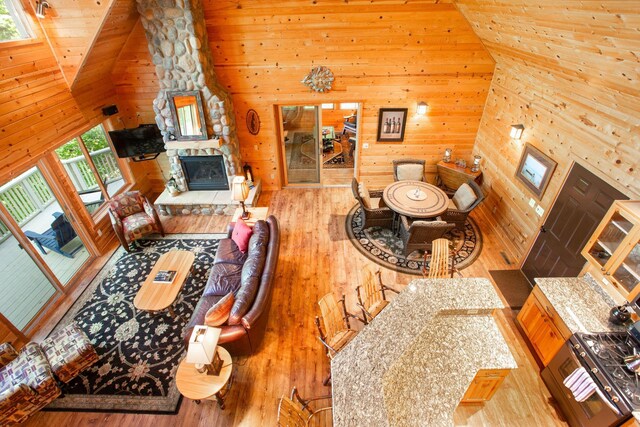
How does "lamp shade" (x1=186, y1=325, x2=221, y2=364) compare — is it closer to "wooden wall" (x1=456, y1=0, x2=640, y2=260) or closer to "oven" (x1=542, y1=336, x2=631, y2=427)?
"oven" (x1=542, y1=336, x2=631, y2=427)

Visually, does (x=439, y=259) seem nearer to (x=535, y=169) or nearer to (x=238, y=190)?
(x=535, y=169)

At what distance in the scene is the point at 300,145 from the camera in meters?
9.20

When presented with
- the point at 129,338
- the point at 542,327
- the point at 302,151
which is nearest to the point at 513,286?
the point at 542,327

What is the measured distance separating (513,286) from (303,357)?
3.65 metres

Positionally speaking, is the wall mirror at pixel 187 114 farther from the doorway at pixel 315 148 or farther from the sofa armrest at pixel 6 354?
the sofa armrest at pixel 6 354

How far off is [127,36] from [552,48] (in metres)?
7.01

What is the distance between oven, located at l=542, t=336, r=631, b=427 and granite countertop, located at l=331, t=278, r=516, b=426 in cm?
82

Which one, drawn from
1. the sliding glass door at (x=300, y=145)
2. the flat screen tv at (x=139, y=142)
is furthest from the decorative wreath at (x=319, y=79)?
the flat screen tv at (x=139, y=142)

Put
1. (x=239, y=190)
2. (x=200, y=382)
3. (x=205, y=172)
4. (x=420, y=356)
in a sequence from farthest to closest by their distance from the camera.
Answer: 1. (x=205, y=172)
2. (x=239, y=190)
3. (x=200, y=382)
4. (x=420, y=356)

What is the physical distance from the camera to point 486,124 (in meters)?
6.68

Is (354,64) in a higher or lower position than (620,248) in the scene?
higher

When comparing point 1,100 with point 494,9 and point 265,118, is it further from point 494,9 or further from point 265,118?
point 494,9

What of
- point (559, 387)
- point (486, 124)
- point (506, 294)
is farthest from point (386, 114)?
point (559, 387)

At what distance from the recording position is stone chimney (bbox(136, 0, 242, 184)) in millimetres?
5363
